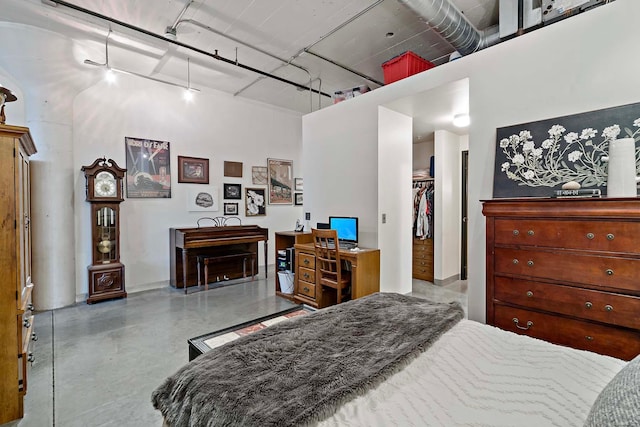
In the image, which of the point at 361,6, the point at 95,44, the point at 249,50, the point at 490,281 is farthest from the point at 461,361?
the point at 95,44

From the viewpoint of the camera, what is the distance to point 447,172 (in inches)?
197

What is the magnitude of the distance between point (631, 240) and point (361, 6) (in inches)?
117

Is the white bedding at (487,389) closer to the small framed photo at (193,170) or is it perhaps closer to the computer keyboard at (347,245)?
the computer keyboard at (347,245)

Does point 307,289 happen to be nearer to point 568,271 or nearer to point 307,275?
point 307,275

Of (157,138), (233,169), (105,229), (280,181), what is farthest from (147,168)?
(280,181)

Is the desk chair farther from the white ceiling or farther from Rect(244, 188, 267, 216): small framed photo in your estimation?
Rect(244, 188, 267, 216): small framed photo

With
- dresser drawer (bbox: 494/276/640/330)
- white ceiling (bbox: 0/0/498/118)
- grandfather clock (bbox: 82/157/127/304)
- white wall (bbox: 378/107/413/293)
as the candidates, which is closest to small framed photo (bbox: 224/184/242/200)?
grandfather clock (bbox: 82/157/127/304)

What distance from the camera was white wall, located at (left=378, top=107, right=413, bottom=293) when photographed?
153 inches

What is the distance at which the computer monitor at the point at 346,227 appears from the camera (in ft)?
13.0

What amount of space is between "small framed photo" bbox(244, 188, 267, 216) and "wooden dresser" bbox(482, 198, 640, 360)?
459 cm

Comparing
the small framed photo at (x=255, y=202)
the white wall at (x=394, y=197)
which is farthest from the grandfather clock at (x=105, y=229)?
the white wall at (x=394, y=197)

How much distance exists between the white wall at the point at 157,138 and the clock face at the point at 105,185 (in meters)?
0.25

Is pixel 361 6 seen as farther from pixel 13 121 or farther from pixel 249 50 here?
pixel 13 121

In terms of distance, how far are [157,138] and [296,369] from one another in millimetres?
4909
